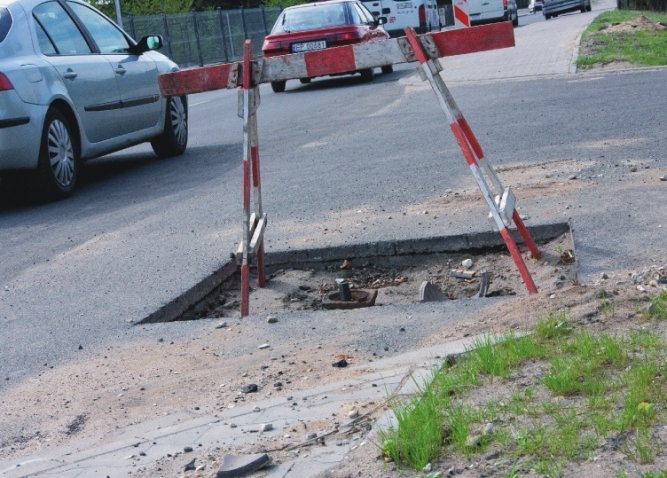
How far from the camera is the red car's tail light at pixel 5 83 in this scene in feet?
32.6

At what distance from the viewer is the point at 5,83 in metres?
9.98

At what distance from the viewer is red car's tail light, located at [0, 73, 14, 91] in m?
9.95

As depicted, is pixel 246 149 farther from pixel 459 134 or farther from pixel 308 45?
pixel 308 45

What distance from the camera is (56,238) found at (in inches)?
349

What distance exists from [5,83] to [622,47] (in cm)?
1450

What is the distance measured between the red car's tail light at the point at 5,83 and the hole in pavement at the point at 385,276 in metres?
3.72

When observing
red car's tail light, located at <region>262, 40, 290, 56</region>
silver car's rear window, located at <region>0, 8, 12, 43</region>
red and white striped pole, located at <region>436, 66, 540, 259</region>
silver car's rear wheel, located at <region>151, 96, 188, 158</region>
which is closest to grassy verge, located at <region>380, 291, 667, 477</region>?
red and white striped pole, located at <region>436, 66, 540, 259</region>

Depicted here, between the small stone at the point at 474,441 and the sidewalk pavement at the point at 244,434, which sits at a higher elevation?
the small stone at the point at 474,441

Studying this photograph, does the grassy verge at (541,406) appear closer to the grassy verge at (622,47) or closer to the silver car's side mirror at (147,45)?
the silver car's side mirror at (147,45)

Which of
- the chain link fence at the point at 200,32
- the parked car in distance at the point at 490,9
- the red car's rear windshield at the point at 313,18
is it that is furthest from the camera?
the parked car in distance at the point at 490,9

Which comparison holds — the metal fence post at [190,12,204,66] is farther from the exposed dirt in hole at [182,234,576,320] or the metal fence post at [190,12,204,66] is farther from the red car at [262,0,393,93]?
the exposed dirt in hole at [182,234,576,320]

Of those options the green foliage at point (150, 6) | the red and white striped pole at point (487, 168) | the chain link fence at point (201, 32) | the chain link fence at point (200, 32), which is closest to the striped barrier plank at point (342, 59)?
the red and white striped pole at point (487, 168)

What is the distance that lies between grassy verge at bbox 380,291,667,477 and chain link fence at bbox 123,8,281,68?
39.0 metres

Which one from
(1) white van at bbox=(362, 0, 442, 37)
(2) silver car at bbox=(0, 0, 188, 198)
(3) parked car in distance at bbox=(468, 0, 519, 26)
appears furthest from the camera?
(3) parked car in distance at bbox=(468, 0, 519, 26)
